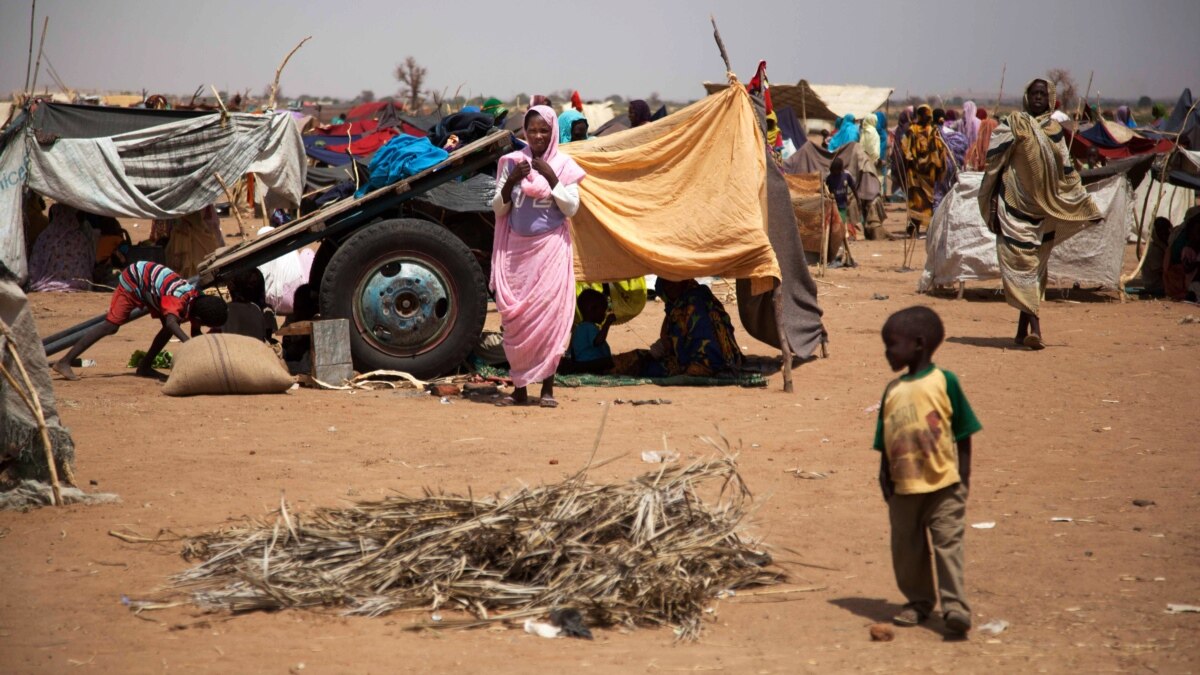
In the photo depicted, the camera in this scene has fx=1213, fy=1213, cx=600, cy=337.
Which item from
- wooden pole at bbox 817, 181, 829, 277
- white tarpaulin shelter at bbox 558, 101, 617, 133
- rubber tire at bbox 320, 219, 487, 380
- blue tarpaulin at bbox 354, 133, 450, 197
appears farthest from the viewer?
white tarpaulin shelter at bbox 558, 101, 617, 133

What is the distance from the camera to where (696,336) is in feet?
27.4

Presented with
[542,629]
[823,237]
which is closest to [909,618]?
[542,629]

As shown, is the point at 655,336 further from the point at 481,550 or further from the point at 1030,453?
the point at 481,550

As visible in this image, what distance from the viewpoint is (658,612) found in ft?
13.1

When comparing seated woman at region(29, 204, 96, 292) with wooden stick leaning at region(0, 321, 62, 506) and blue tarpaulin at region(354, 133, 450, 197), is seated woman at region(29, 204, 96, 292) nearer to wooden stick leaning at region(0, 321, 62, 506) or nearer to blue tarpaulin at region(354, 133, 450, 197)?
blue tarpaulin at region(354, 133, 450, 197)

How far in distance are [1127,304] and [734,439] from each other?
272 inches

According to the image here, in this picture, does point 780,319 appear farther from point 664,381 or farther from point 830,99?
point 830,99

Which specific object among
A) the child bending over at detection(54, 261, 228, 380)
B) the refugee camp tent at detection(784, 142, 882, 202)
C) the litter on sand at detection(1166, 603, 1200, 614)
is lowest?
the litter on sand at detection(1166, 603, 1200, 614)

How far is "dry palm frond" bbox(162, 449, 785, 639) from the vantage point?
400cm

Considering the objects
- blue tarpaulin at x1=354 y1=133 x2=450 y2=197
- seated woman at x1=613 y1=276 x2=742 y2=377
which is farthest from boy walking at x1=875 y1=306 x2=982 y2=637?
blue tarpaulin at x1=354 y1=133 x2=450 y2=197

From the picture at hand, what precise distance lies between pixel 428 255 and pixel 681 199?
5.70 ft

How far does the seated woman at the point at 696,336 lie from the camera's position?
833 centimetres

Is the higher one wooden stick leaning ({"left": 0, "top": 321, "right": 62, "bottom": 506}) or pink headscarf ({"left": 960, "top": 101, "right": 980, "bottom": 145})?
pink headscarf ({"left": 960, "top": 101, "right": 980, "bottom": 145})

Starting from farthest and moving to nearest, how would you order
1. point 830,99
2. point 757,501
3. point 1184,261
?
point 830,99 < point 1184,261 < point 757,501
